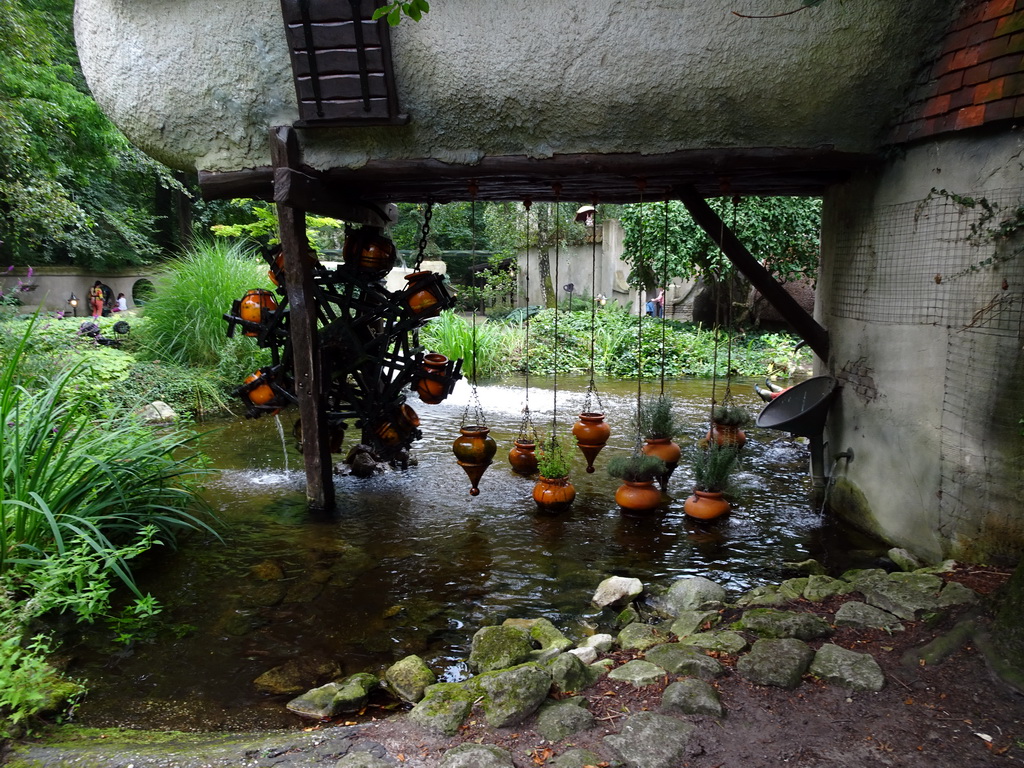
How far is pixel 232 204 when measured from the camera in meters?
18.7

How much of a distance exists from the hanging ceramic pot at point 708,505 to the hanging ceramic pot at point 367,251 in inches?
116

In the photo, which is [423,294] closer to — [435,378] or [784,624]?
[435,378]

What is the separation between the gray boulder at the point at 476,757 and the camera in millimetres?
2139

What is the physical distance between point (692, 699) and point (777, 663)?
425mm

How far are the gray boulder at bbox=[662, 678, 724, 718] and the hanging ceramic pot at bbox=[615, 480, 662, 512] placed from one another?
228cm

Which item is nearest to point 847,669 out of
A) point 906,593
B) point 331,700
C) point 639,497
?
point 906,593

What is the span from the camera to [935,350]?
3.69 metres

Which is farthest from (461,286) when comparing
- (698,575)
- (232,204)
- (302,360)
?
(698,575)

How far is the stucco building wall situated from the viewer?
3287 millimetres

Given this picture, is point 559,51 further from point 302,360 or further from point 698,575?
point 698,575

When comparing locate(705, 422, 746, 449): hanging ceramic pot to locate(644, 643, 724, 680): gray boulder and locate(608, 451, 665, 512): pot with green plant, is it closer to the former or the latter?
locate(608, 451, 665, 512): pot with green plant

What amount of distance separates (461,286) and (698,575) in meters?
14.2

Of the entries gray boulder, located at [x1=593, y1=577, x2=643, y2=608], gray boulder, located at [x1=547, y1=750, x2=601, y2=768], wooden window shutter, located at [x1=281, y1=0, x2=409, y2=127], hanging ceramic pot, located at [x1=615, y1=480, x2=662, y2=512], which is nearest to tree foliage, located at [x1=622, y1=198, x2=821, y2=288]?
hanging ceramic pot, located at [x1=615, y1=480, x2=662, y2=512]

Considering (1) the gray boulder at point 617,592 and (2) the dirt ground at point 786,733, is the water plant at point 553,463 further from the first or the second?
(2) the dirt ground at point 786,733
